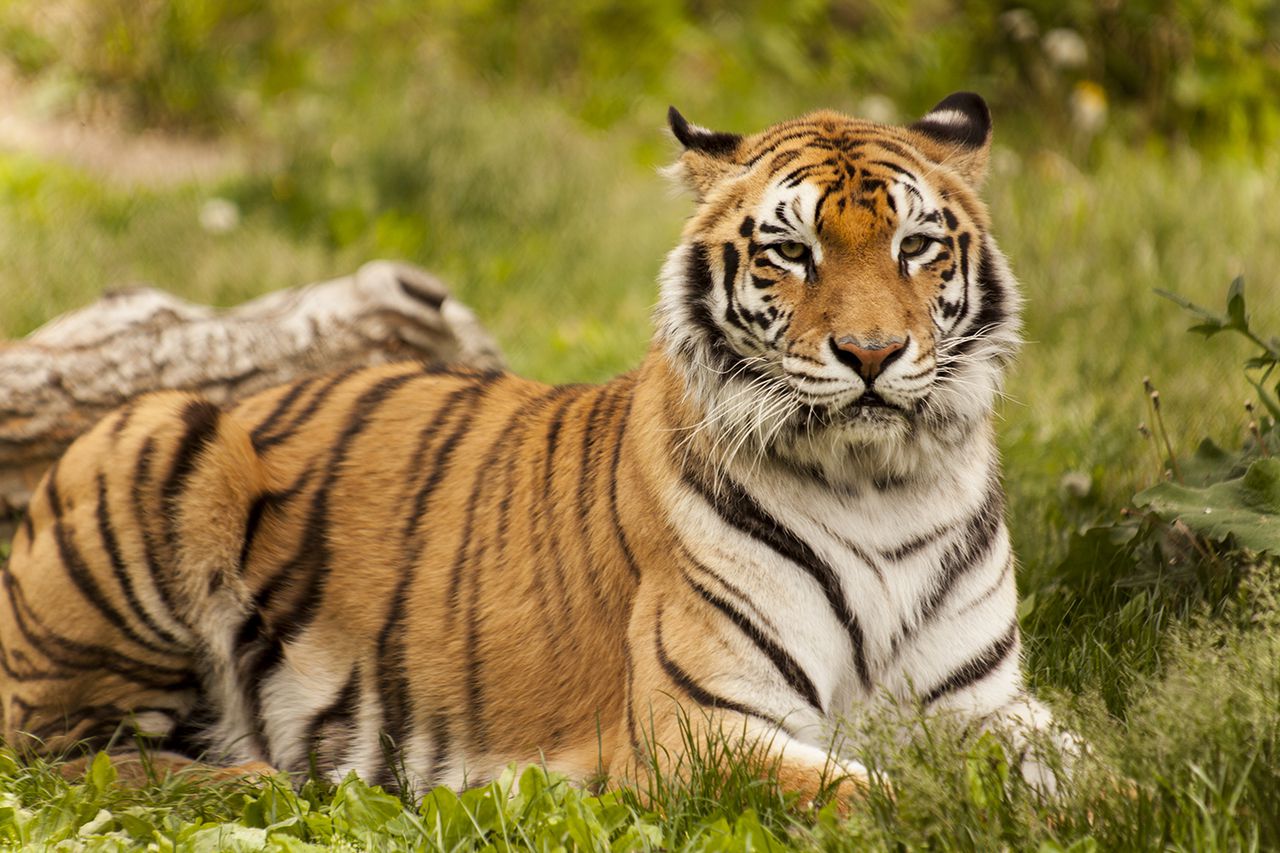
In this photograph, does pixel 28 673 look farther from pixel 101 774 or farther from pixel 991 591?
pixel 991 591

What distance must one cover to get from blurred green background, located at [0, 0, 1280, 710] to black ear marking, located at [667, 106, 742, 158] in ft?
4.65

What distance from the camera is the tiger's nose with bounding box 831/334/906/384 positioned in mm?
2799

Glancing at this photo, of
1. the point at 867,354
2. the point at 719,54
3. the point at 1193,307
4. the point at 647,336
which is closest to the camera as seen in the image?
the point at 867,354

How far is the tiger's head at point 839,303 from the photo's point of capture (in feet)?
9.43

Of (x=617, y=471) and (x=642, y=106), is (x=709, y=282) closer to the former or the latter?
(x=617, y=471)

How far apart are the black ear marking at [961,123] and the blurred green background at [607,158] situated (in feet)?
3.46

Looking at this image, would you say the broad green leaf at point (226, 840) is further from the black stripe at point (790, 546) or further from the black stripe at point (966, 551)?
the black stripe at point (966, 551)

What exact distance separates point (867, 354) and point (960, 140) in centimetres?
82

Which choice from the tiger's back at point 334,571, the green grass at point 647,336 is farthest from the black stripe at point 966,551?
the tiger's back at point 334,571

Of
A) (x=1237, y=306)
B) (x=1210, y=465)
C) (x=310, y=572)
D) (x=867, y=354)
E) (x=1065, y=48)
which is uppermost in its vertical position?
(x=1065, y=48)

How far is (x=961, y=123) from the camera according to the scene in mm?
3367

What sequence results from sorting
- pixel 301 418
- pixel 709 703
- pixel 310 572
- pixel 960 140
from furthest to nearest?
pixel 301 418
pixel 310 572
pixel 960 140
pixel 709 703

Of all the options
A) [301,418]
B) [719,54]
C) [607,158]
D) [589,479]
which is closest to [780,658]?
[589,479]

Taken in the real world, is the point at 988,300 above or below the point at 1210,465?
above
